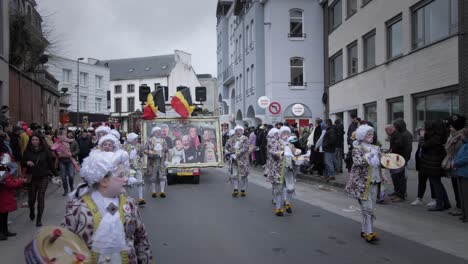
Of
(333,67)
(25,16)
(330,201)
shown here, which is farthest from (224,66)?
(330,201)

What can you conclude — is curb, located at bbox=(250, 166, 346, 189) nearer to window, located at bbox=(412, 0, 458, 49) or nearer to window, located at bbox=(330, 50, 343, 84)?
window, located at bbox=(412, 0, 458, 49)

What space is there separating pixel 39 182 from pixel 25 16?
602 inches

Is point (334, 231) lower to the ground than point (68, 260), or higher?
lower

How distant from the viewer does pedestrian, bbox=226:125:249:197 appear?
1298cm

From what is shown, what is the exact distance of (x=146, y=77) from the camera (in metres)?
77.9

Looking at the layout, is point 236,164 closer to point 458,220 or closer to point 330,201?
point 330,201

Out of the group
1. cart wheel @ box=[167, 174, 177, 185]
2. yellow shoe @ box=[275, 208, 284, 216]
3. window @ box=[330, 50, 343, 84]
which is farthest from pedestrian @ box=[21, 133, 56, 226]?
window @ box=[330, 50, 343, 84]

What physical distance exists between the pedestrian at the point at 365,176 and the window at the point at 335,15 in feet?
71.4

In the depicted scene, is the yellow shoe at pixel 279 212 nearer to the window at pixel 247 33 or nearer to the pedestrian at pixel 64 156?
the pedestrian at pixel 64 156

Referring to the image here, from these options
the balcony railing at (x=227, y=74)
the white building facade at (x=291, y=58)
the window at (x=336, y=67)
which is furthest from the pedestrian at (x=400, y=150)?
the balcony railing at (x=227, y=74)

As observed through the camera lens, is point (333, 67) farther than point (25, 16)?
Yes

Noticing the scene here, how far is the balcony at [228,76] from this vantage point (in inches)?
1930

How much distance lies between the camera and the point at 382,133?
21.9 metres

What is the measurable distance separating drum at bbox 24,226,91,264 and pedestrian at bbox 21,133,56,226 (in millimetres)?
6644
